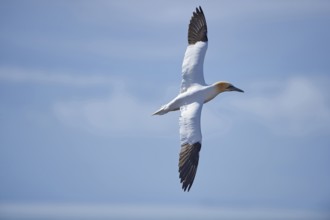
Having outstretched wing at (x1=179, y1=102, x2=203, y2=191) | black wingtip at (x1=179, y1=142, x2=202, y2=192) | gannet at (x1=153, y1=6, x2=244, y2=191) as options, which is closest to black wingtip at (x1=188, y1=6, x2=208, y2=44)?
gannet at (x1=153, y1=6, x2=244, y2=191)

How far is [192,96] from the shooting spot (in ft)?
111

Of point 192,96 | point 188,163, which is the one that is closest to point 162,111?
point 192,96

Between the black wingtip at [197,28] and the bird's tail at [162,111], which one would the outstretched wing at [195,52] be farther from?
the bird's tail at [162,111]

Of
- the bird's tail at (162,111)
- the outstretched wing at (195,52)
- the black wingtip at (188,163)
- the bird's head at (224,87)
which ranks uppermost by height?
the outstretched wing at (195,52)

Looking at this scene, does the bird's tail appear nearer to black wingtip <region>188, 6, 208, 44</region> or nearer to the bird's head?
the bird's head

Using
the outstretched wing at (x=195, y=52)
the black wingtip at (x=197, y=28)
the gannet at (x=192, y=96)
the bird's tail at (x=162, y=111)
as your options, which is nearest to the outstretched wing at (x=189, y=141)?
the gannet at (x=192, y=96)

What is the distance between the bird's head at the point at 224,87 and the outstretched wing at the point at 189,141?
1.70m

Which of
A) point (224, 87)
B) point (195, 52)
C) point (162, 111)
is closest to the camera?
point (162, 111)

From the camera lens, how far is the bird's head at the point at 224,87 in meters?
35.1

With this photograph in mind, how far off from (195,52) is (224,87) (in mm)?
2217

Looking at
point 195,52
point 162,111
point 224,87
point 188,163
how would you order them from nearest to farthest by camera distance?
point 188,163, point 162,111, point 224,87, point 195,52

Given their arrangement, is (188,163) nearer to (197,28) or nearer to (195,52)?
(195,52)

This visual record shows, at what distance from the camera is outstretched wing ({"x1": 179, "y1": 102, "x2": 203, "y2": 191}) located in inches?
1252

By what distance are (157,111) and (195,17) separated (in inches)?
234
